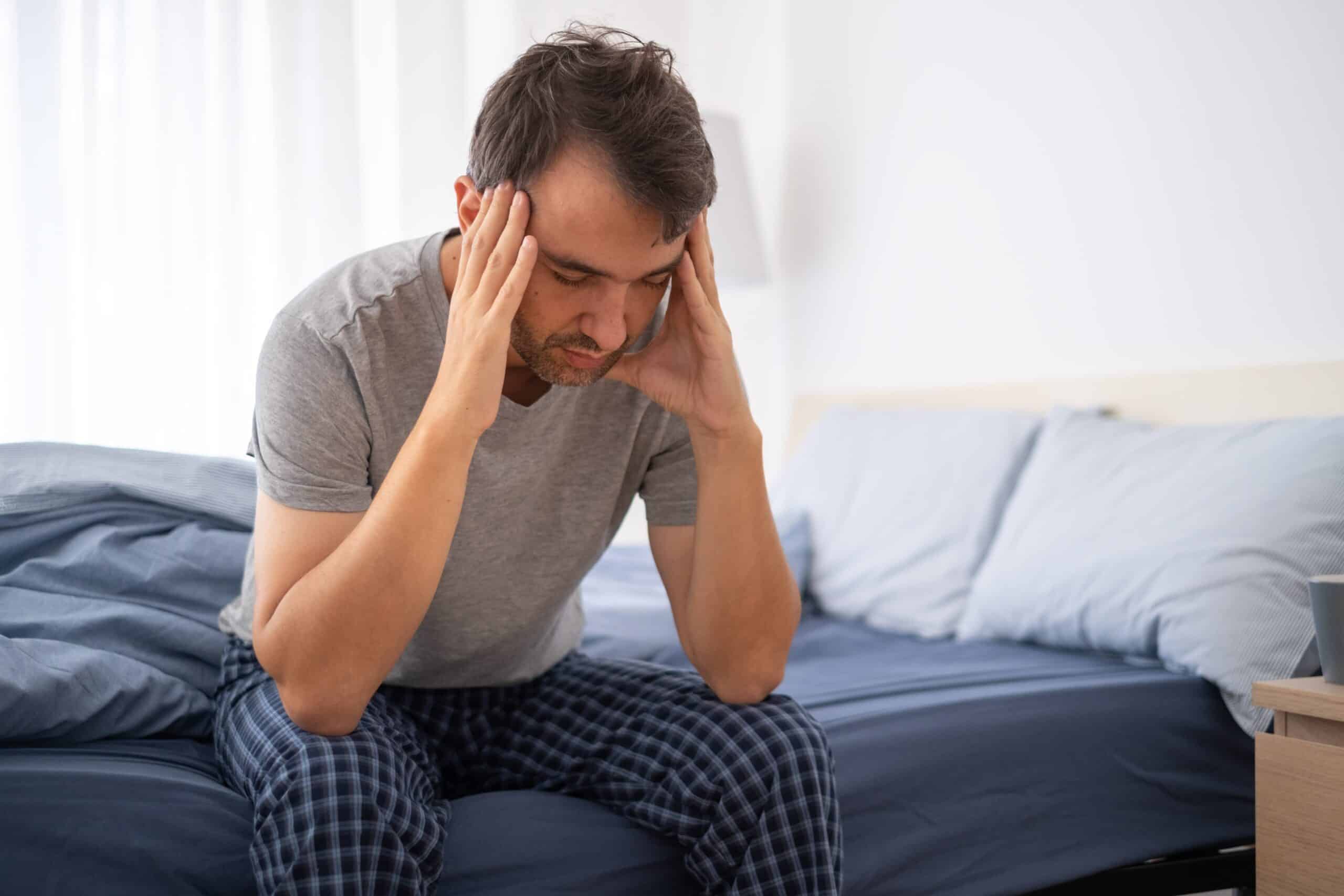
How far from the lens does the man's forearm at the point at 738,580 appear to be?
1.12 metres

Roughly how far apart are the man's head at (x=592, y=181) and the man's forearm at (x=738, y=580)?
16 centimetres

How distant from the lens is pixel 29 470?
140cm

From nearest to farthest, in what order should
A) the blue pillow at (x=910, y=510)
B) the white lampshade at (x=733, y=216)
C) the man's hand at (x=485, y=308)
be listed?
1. the man's hand at (x=485, y=308)
2. the blue pillow at (x=910, y=510)
3. the white lampshade at (x=733, y=216)

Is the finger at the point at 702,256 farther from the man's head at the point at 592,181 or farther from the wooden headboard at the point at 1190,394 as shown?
the wooden headboard at the point at 1190,394

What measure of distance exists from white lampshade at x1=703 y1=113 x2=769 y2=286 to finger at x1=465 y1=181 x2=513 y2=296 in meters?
1.90

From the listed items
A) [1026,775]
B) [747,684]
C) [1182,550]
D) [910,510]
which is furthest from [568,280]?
[910,510]

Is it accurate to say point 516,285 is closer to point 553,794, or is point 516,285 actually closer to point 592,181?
point 592,181

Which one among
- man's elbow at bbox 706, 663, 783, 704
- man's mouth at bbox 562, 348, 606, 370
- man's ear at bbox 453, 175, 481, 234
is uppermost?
man's ear at bbox 453, 175, 481, 234

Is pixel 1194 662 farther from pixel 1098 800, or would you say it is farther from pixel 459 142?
pixel 459 142

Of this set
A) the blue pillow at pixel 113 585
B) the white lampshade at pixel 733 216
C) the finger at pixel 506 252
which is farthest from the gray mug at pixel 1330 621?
the white lampshade at pixel 733 216

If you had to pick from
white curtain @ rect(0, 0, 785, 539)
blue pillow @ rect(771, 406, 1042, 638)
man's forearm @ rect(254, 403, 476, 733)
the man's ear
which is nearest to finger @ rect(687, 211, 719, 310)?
the man's ear

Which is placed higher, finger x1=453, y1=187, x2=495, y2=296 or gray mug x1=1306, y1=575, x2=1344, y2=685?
finger x1=453, y1=187, x2=495, y2=296

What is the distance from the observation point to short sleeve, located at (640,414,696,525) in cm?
123

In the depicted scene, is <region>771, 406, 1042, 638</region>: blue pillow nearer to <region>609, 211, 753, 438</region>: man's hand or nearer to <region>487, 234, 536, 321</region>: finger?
<region>609, 211, 753, 438</region>: man's hand
